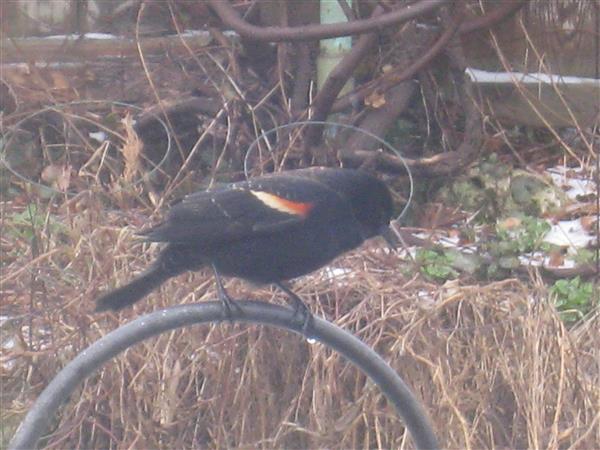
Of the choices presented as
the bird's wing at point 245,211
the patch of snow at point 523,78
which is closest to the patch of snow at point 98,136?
the patch of snow at point 523,78

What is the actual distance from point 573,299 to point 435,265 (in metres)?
0.46

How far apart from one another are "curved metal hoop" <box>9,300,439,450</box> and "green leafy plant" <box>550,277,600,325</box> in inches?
58.0

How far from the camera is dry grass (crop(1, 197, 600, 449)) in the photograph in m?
3.63

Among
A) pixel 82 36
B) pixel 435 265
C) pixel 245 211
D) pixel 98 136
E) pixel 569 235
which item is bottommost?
pixel 569 235

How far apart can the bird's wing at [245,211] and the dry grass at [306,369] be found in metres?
0.97

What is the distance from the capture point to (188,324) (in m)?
2.39

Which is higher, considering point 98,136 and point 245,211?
point 245,211

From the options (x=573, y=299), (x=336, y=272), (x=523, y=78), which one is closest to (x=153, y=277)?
(x=336, y=272)

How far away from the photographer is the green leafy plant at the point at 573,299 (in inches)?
155

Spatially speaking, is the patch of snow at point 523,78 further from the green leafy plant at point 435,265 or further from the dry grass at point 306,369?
the dry grass at point 306,369

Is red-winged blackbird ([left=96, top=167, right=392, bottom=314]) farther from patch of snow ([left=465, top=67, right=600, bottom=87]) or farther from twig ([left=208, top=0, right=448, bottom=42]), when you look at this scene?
patch of snow ([left=465, top=67, right=600, bottom=87])

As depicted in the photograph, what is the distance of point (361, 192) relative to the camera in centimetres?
277

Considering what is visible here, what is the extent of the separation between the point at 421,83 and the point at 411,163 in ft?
1.51

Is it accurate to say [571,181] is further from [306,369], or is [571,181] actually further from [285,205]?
[285,205]
